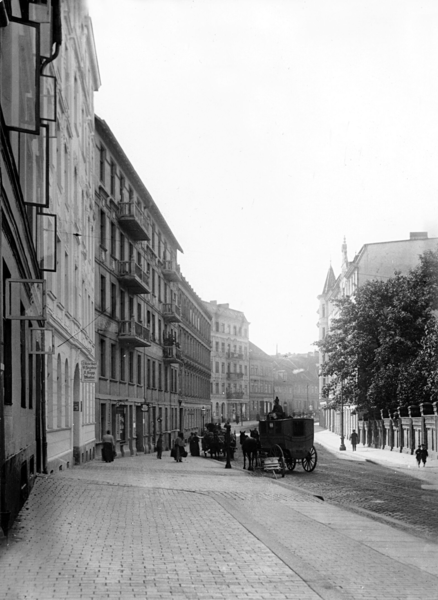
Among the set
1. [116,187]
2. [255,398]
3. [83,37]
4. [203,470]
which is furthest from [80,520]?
[255,398]

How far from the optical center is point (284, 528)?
41.7ft

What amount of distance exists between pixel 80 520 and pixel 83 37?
72.8 ft

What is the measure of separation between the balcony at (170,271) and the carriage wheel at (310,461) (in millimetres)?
25565

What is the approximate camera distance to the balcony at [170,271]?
54.1 meters

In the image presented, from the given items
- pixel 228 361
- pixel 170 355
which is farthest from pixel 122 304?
pixel 228 361

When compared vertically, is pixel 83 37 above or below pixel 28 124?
above

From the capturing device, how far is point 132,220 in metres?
38.9

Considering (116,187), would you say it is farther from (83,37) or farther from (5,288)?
(5,288)

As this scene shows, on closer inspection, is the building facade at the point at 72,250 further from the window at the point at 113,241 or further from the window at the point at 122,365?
the window at the point at 122,365

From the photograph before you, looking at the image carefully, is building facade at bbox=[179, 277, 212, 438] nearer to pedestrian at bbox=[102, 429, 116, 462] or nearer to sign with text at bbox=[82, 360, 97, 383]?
pedestrian at bbox=[102, 429, 116, 462]

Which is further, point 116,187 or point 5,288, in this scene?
point 116,187

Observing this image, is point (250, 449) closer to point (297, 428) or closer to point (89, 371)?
point (297, 428)

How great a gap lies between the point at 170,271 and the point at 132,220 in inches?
606

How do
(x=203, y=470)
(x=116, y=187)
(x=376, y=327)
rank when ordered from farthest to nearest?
(x=376, y=327)
(x=116, y=187)
(x=203, y=470)
